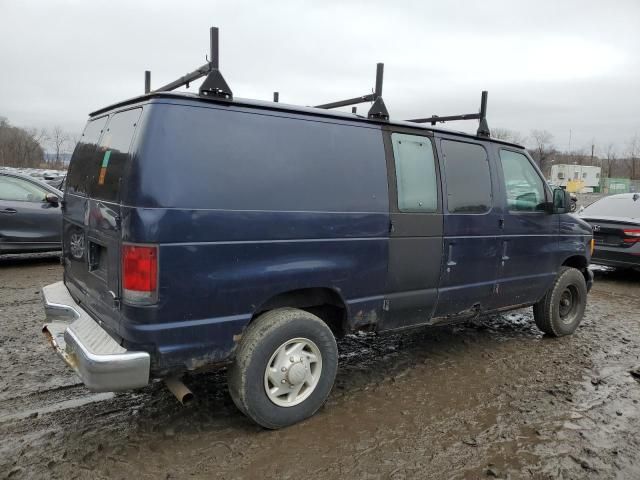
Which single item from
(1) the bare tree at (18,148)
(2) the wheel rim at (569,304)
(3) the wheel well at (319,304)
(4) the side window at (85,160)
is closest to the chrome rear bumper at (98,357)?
(3) the wheel well at (319,304)

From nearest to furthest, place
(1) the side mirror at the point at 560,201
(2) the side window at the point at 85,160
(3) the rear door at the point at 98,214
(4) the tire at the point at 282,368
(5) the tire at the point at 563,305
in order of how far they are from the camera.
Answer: (3) the rear door at the point at 98,214 → (4) the tire at the point at 282,368 → (2) the side window at the point at 85,160 → (1) the side mirror at the point at 560,201 → (5) the tire at the point at 563,305

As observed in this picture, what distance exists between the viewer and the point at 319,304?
3537 millimetres

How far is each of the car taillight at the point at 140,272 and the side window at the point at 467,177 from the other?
2.48 metres

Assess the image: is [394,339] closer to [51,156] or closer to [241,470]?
[241,470]

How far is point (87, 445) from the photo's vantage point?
3.02 metres

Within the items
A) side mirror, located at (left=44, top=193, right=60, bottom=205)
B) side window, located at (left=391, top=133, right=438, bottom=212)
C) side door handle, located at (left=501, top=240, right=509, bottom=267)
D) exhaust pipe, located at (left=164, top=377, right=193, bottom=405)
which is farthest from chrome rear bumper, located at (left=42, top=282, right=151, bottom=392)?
side mirror, located at (left=44, top=193, right=60, bottom=205)

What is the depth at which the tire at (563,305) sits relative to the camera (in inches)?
209

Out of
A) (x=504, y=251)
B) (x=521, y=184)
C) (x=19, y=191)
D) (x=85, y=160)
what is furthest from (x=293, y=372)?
(x=19, y=191)

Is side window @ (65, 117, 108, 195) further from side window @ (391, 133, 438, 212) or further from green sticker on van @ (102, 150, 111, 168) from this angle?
side window @ (391, 133, 438, 212)

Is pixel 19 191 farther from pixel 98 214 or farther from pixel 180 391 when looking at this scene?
pixel 180 391

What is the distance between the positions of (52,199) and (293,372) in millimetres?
6796

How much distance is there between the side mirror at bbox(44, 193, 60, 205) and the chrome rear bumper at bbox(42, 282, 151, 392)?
18.6 ft

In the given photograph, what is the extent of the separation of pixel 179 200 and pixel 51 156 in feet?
A: 237

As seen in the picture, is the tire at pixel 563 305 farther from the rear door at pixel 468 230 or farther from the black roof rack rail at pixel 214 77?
the black roof rack rail at pixel 214 77
